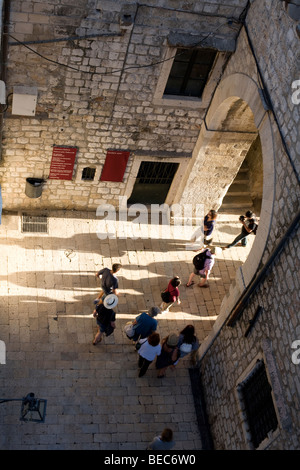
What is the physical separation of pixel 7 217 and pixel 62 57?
4.42 meters

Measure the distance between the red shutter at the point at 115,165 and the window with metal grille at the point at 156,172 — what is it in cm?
50

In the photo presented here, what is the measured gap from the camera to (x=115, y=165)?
1417cm

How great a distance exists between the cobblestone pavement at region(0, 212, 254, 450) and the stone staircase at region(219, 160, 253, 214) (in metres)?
0.96

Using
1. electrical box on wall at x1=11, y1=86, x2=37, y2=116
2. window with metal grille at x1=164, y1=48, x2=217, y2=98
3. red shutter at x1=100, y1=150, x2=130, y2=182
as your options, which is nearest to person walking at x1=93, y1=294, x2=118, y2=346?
red shutter at x1=100, y1=150, x2=130, y2=182

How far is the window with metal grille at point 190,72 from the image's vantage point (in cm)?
1240

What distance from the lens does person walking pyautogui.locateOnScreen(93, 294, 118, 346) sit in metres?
11.8

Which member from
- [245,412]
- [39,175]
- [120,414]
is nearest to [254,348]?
[245,412]

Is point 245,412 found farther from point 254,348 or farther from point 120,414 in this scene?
point 120,414

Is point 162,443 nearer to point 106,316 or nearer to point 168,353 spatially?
point 168,353

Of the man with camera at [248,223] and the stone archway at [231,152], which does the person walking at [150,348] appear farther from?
the man with camera at [248,223]

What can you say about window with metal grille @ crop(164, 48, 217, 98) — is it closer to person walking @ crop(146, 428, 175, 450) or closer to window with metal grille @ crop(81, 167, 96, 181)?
window with metal grille @ crop(81, 167, 96, 181)

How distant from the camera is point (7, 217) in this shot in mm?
14539

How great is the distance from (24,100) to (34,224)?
3413mm

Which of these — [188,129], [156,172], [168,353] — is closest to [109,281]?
[168,353]
